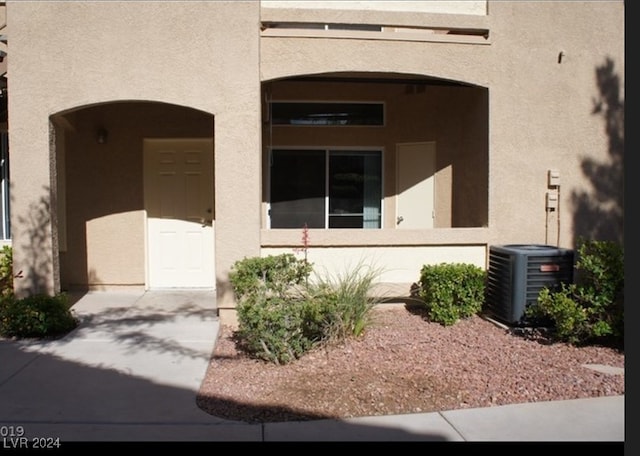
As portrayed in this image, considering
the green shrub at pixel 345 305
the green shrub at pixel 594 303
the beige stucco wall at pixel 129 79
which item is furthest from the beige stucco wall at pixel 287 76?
the green shrub at pixel 594 303

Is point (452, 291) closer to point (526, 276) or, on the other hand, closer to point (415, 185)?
point (526, 276)

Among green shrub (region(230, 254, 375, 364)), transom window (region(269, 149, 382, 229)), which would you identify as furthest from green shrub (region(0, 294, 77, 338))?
transom window (region(269, 149, 382, 229))

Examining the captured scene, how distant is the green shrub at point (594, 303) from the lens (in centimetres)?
637

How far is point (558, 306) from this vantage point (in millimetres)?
6434

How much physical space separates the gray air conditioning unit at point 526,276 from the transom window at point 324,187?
2.91 metres

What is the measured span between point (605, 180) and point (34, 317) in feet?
24.8

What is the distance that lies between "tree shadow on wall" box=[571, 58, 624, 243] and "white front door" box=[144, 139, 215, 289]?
5529 millimetres

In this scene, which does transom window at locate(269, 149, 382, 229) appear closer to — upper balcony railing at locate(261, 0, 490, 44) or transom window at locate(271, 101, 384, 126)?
transom window at locate(271, 101, 384, 126)

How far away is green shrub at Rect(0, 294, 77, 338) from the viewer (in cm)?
680

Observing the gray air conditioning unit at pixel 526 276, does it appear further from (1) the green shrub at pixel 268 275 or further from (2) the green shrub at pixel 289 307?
(1) the green shrub at pixel 268 275

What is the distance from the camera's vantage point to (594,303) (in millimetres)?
6438

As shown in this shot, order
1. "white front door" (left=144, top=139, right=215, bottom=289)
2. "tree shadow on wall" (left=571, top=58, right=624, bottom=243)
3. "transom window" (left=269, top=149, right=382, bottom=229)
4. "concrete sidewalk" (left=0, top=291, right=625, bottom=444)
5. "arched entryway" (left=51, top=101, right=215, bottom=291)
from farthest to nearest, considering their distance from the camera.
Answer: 1. "transom window" (left=269, top=149, right=382, bottom=229)
2. "white front door" (left=144, top=139, right=215, bottom=289)
3. "arched entryway" (left=51, top=101, right=215, bottom=291)
4. "tree shadow on wall" (left=571, top=58, right=624, bottom=243)
5. "concrete sidewalk" (left=0, top=291, right=625, bottom=444)

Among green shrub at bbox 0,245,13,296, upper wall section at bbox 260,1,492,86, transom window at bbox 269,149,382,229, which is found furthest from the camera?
transom window at bbox 269,149,382,229
